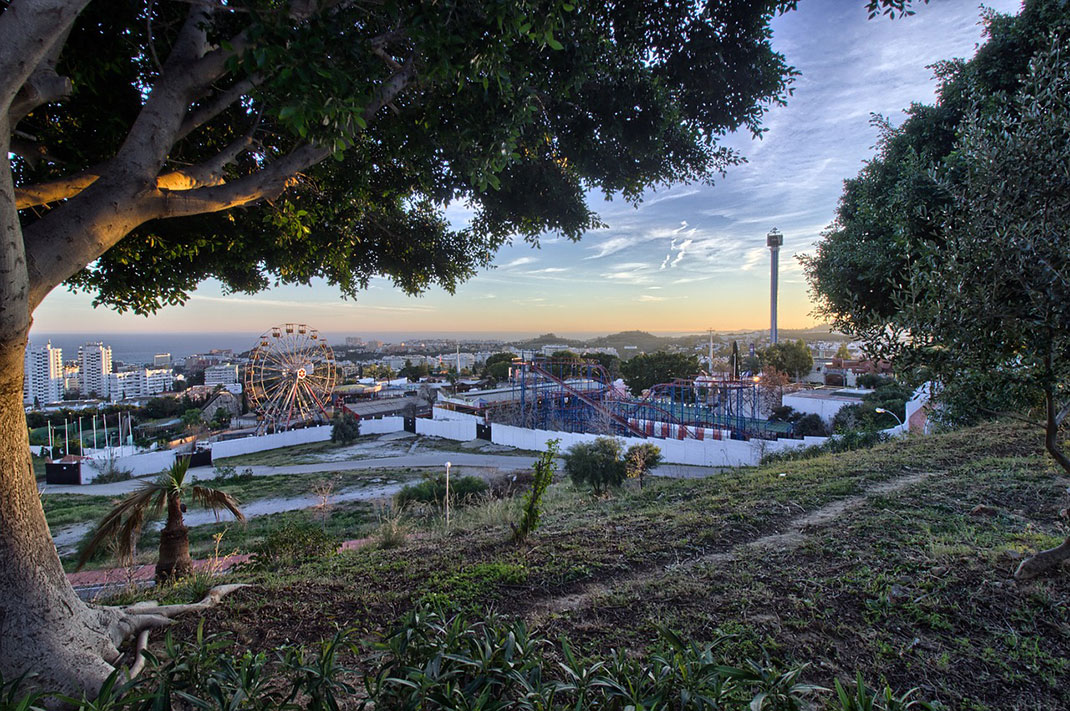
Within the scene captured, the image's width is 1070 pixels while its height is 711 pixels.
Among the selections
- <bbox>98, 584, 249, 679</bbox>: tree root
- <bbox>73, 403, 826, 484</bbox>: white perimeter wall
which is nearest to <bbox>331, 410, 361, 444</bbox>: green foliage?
<bbox>73, 403, 826, 484</bbox>: white perimeter wall

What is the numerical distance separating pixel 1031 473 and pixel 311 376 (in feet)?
122

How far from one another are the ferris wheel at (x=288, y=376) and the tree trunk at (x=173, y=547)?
30.7m

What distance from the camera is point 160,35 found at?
405 cm

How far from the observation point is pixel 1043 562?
297 centimetres

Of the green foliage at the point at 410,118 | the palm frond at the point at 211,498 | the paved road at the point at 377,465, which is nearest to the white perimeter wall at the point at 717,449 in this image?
the paved road at the point at 377,465

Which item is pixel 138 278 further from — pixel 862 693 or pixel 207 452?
pixel 207 452

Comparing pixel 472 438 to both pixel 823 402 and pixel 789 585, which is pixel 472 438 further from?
pixel 789 585

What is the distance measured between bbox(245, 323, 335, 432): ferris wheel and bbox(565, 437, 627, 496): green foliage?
2614cm

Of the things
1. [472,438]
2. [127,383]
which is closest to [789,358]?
[472,438]

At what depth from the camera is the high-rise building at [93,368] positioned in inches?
2608

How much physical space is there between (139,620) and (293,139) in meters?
4.41

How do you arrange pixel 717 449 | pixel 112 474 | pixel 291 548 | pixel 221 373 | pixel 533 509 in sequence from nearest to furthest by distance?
pixel 533 509, pixel 291 548, pixel 717 449, pixel 112 474, pixel 221 373

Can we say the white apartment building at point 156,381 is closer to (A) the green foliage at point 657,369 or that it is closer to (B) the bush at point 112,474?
(B) the bush at point 112,474

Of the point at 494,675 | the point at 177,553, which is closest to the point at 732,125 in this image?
the point at 494,675
